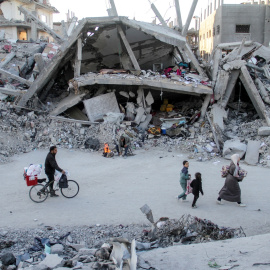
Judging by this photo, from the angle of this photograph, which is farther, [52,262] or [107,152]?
[107,152]

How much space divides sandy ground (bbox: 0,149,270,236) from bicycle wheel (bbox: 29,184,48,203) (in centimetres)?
12

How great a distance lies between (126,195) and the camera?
26.5ft

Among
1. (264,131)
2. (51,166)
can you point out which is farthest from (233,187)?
(264,131)

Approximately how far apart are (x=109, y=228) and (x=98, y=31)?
37.8ft

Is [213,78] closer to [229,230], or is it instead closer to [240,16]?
[229,230]

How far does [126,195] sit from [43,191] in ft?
6.34

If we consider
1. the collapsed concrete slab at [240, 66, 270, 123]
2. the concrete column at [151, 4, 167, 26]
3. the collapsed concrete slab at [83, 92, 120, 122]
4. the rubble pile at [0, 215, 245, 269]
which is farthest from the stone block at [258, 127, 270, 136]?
the concrete column at [151, 4, 167, 26]

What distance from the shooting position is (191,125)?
1421 centimetres

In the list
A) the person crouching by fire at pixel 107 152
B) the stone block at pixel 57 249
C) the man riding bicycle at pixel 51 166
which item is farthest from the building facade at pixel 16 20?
the stone block at pixel 57 249

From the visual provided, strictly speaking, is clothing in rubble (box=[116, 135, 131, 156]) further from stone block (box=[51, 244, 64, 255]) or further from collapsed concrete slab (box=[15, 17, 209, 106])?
stone block (box=[51, 244, 64, 255])

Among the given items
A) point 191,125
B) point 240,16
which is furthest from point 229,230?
point 240,16

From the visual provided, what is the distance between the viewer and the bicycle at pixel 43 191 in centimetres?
755

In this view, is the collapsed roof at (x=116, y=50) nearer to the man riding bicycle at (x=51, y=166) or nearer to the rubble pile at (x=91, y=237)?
the man riding bicycle at (x=51, y=166)

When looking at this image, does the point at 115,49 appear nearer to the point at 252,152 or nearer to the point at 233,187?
the point at 252,152
